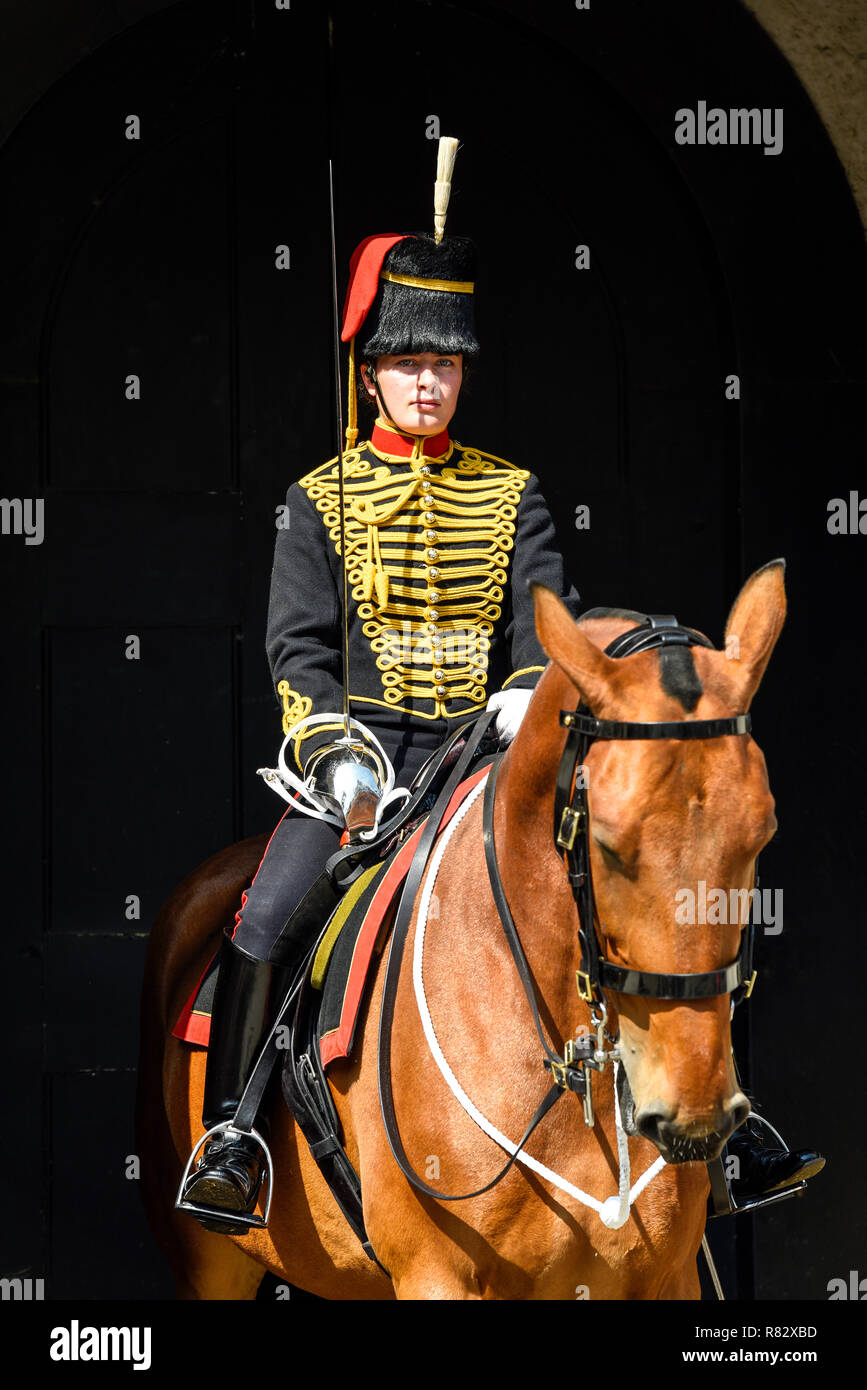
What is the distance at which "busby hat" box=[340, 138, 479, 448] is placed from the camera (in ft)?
11.3

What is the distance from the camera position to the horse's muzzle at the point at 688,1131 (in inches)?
88.2

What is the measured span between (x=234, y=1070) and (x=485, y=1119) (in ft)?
2.53

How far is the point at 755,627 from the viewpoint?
2416mm

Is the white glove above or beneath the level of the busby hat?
beneath

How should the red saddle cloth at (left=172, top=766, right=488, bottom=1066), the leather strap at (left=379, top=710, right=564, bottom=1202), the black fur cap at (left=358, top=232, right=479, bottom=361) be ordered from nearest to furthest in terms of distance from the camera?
the leather strap at (left=379, top=710, right=564, bottom=1202)
the red saddle cloth at (left=172, top=766, right=488, bottom=1066)
the black fur cap at (left=358, top=232, right=479, bottom=361)

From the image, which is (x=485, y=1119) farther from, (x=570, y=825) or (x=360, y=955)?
(x=570, y=825)

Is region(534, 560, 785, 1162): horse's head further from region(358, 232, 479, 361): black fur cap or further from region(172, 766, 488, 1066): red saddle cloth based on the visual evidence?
region(358, 232, 479, 361): black fur cap

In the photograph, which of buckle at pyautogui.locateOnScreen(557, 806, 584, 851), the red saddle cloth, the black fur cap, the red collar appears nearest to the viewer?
buckle at pyautogui.locateOnScreen(557, 806, 584, 851)

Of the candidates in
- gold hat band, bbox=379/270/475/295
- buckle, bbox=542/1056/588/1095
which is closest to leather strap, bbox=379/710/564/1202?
buckle, bbox=542/1056/588/1095

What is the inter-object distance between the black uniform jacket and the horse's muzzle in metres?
1.30

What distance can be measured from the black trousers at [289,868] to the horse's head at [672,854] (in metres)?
1.11

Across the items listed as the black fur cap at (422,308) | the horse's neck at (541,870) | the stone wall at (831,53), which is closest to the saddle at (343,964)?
the horse's neck at (541,870)

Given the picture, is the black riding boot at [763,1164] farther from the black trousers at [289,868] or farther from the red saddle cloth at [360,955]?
the black trousers at [289,868]

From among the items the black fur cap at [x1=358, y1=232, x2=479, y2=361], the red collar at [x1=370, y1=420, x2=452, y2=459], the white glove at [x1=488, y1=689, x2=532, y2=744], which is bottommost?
the white glove at [x1=488, y1=689, x2=532, y2=744]
